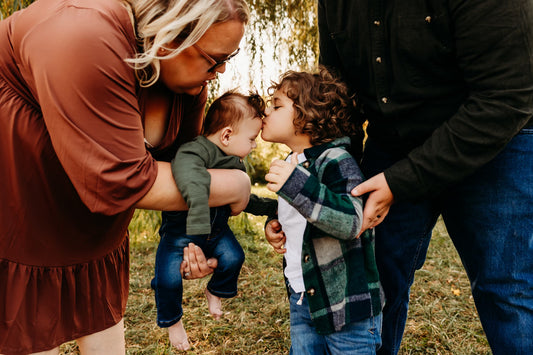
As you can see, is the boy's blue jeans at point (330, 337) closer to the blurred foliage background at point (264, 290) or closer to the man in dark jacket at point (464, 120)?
the man in dark jacket at point (464, 120)

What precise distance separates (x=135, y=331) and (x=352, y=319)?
6.61 feet

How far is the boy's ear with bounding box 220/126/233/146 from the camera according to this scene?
1.94m

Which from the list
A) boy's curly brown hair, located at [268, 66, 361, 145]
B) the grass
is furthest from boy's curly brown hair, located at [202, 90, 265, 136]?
the grass

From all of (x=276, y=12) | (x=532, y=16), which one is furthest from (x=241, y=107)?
(x=276, y=12)

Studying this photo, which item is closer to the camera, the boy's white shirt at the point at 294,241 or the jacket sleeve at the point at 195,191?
the jacket sleeve at the point at 195,191

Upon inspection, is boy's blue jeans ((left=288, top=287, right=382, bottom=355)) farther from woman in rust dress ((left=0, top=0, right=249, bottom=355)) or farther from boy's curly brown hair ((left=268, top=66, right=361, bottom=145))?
boy's curly brown hair ((left=268, top=66, right=361, bottom=145))

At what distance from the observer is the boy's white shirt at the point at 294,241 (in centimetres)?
195

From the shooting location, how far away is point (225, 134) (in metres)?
1.94

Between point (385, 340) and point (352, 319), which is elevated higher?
point (352, 319)

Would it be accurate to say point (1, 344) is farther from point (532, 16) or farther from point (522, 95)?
point (532, 16)

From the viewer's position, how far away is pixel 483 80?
5.18 ft

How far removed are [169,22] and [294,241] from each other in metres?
1.02

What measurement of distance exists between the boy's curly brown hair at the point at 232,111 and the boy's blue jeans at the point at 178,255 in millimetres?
358

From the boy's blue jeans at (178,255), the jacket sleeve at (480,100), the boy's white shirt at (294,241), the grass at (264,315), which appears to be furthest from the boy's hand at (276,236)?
the grass at (264,315)
